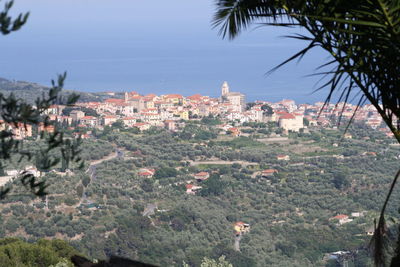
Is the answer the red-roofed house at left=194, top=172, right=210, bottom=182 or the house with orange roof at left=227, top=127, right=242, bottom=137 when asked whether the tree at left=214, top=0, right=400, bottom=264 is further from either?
the house with orange roof at left=227, top=127, right=242, bottom=137

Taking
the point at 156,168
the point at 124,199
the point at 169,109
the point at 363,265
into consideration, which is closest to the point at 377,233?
the point at 363,265

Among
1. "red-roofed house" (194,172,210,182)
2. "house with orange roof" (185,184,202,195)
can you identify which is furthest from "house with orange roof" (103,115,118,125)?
"house with orange roof" (185,184,202,195)

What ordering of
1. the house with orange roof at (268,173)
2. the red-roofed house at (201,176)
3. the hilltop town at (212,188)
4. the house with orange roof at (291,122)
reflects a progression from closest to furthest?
1. the hilltop town at (212,188)
2. the red-roofed house at (201,176)
3. the house with orange roof at (268,173)
4. the house with orange roof at (291,122)

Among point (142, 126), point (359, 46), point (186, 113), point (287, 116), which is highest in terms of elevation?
point (287, 116)

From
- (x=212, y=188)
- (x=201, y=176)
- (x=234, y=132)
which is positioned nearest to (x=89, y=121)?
(x=234, y=132)

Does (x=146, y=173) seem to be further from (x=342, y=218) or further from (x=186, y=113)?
(x=186, y=113)

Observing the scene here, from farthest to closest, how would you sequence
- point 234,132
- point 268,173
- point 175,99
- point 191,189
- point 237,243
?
point 175,99, point 234,132, point 268,173, point 191,189, point 237,243

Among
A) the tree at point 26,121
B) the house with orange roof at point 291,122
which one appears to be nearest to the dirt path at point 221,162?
the house with orange roof at point 291,122

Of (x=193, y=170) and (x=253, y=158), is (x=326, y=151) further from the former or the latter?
(x=193, y=170)

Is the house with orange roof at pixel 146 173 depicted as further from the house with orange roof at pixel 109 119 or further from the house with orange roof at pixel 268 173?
the house with orange roof at pixel 109 119
